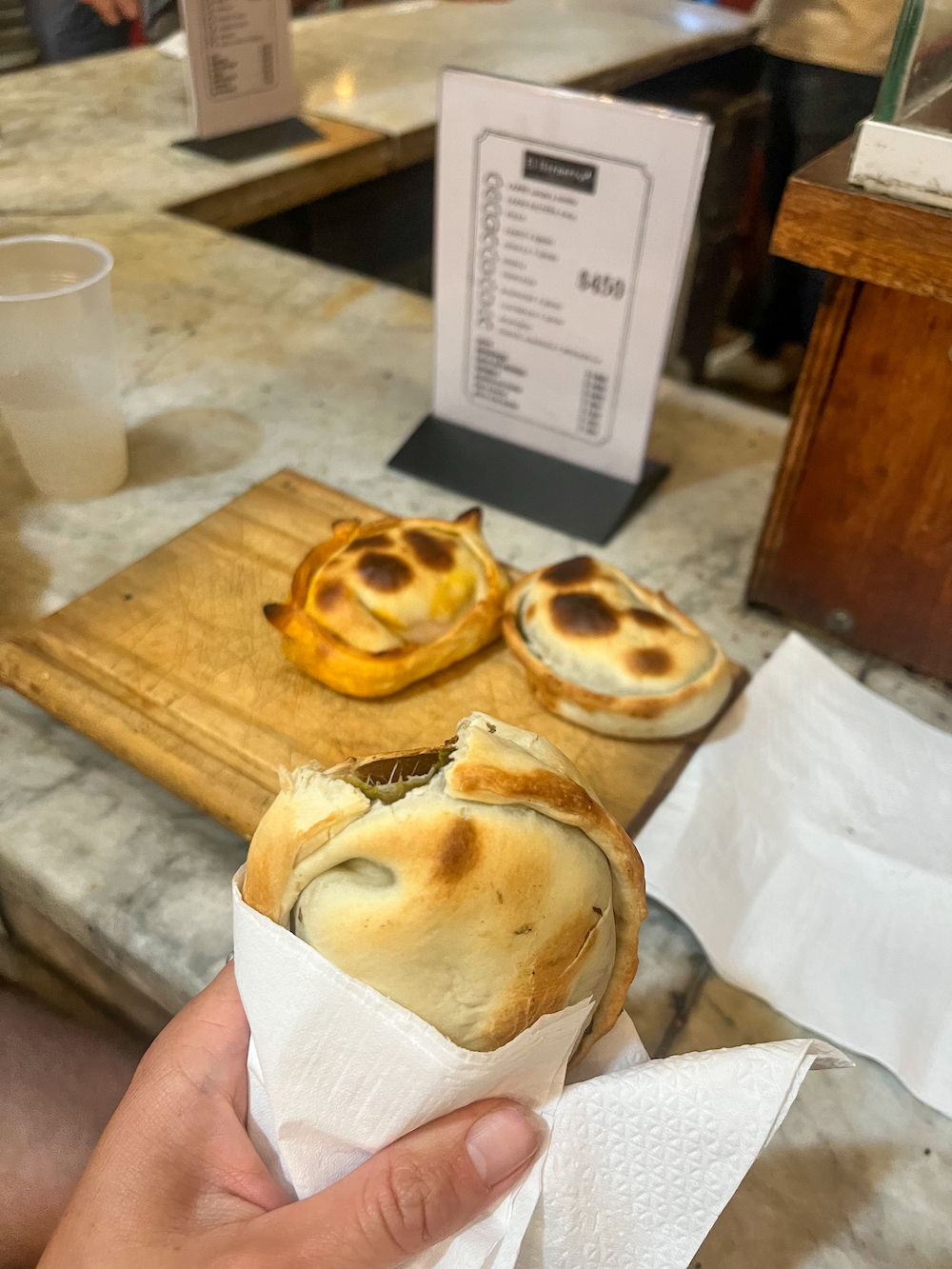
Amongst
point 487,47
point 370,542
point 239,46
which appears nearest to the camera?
point 370,542

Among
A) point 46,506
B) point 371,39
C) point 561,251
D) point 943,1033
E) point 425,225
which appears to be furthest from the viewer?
point 371,39

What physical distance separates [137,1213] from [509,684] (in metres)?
0.49

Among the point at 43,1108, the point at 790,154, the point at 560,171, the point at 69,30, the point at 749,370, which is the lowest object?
the point at 749,370

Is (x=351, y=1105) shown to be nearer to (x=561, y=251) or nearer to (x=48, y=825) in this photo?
(x=48, y=825)

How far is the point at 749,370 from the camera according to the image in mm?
3387

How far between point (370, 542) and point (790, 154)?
2.29 metres

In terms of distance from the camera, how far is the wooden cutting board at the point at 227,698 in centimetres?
77

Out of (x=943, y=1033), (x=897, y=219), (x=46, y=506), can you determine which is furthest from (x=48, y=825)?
(x=897, y=219)

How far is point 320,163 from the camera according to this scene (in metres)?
1.85

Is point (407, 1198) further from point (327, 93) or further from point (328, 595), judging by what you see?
point (327, 93)

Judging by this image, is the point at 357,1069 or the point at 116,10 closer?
the point at 357,1069

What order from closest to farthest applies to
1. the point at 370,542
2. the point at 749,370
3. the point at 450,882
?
the point at 450,882 < the point at 370,542 < the point at 749,370

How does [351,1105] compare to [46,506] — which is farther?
[46,506]

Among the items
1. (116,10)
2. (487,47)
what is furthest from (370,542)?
(487,47)
